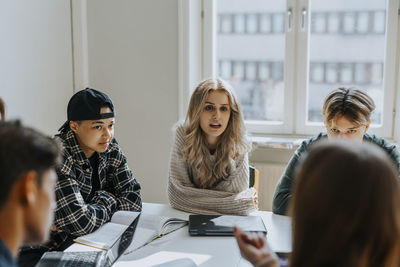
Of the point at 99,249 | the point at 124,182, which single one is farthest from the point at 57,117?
the point at 99,249

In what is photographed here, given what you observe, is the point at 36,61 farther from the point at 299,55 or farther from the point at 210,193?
the point at 299,55

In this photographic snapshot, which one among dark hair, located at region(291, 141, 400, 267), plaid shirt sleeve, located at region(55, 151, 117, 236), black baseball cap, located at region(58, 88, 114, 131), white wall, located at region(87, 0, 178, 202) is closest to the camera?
dark hair, located at region(291, 141, 400, 267)

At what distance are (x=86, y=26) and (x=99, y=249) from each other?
2022mm

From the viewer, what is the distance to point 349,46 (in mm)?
2854

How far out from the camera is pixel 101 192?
185 centimetres

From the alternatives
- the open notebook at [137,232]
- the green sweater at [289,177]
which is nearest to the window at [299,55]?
the green sweater at [289,177]

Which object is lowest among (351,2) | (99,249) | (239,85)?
(99,249)

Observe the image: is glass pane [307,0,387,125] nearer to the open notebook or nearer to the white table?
the white table

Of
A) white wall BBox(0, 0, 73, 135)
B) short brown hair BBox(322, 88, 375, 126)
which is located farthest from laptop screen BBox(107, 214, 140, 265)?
white wall BBox(0, 0, 73, 135)

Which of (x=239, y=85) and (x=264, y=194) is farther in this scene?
(x=239, y=85)

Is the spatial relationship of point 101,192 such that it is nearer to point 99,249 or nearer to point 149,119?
point 99,249

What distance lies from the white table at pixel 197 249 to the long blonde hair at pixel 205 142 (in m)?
0.40

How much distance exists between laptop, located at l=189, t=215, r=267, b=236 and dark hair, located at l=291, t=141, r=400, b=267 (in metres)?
0.82

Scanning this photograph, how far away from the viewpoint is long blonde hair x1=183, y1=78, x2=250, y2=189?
6.64 feet
